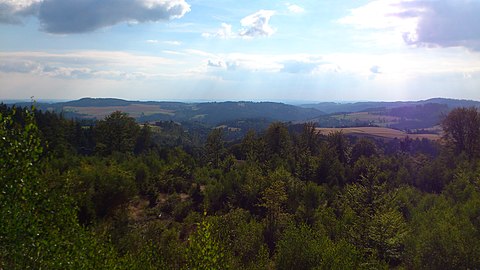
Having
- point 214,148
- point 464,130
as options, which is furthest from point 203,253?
point 464,130

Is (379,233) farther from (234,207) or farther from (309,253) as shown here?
(234,207)

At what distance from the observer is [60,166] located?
176ft

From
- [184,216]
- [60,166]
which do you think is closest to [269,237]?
[184,216]

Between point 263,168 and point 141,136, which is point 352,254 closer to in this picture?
point 263,168

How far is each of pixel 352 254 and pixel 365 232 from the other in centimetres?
936

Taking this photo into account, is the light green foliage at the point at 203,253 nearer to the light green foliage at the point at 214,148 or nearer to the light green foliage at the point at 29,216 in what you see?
the light green foliage at the point at 29,216

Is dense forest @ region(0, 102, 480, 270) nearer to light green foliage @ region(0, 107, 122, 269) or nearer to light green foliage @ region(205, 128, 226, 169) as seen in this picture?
light green foliage @ region(0, 107, 122, 269)

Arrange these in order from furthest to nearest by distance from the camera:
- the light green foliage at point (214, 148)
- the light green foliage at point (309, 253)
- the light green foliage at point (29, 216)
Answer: the light green foliage at point (214, 148) < the light green foliage at point (309, 253) < the light green foliage at point (29, 216)

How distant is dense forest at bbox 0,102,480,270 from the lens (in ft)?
40.1

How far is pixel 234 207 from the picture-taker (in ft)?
159

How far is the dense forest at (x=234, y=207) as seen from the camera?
1223cm

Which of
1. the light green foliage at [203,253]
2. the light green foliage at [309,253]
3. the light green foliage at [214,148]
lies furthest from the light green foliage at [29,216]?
the light green foliage at [214,148]

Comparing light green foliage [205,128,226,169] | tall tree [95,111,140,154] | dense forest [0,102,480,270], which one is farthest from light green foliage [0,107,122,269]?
tall tree [95,111,140,154]

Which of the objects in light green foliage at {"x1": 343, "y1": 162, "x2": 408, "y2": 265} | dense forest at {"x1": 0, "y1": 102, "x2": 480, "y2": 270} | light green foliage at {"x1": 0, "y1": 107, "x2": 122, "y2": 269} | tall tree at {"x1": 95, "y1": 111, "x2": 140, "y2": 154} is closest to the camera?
light green foliage at {"x1": 0, "y1": 107, "x2": 122, "y2": 269}
